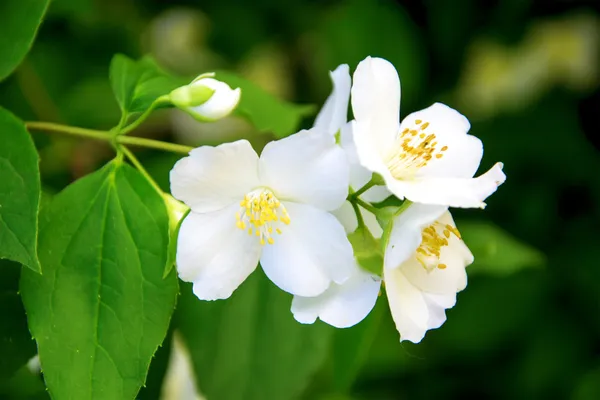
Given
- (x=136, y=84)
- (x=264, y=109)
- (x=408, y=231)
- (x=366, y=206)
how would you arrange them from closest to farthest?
(x=408, y=231) < (x=366, y=206) < (x=136, y=84) < (x=264, y=109)

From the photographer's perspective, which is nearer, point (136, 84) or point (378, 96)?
point (378, 96)

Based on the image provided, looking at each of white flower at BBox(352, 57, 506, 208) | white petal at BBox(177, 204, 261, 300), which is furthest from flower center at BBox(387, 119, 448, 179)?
white petal at BBox(177, 204, 261, 300)

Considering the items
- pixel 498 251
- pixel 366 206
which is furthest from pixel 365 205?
pixel 498 251

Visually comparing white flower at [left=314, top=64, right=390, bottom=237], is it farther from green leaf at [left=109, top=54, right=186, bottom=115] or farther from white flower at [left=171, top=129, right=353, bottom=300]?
green leaf at [left=109, top=54, right=186, bottom=115]

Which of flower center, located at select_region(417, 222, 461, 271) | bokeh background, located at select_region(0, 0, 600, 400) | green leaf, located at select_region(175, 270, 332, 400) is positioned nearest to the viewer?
flower center, located at select_region(417, 222, 461, 271)

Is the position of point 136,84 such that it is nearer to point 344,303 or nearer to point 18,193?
point 18,193

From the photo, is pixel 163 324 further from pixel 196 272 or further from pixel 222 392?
pixel 222 392
